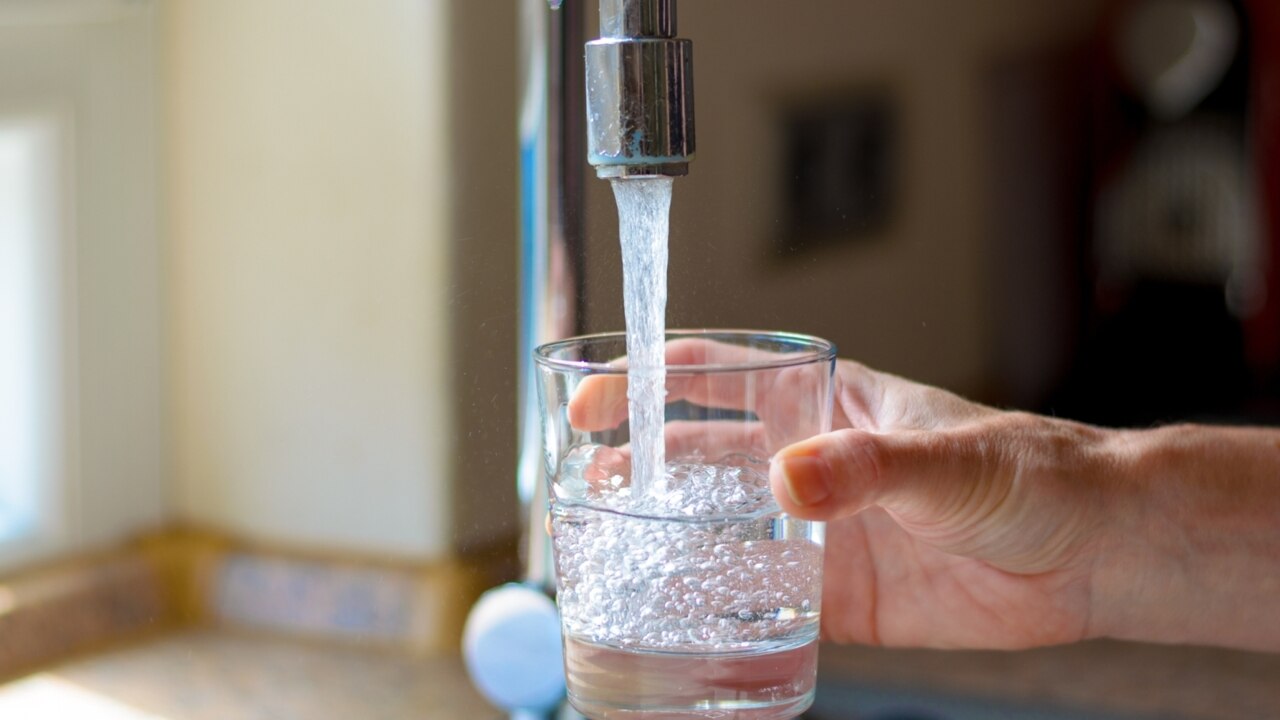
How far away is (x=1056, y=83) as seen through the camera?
133 cm

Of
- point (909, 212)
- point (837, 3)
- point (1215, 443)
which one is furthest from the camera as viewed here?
point (909, 212)

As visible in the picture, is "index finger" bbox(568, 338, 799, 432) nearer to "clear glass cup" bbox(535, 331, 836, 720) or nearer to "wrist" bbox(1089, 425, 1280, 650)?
"clear glass cup" bbox(535, 331, 836, 720)

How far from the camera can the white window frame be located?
13.2 inches

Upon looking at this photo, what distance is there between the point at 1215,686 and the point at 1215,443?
535 millimetres

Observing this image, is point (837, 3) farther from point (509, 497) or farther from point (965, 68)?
point (965, 68)

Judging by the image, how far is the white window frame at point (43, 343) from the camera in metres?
0.34

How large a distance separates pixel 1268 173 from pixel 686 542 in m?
1.20

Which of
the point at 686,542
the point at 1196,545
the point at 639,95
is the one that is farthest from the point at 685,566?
the point at 1196,545

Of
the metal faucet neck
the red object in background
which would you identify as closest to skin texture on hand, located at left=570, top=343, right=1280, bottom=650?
the metal faucet neck

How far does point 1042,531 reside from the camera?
492 millimetres

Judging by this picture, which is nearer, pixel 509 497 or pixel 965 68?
pixel 509 497

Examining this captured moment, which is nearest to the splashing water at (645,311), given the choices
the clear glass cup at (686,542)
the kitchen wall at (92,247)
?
the clear glass cup at (686,542)

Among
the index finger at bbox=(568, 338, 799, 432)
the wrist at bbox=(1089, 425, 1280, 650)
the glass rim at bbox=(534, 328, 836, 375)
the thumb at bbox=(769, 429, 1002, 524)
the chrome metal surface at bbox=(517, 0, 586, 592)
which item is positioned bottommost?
the wrist at bbox=(1089, 425, 1280, 650)

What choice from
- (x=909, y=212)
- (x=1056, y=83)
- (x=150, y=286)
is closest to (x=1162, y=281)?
(x=1056, y=83)
